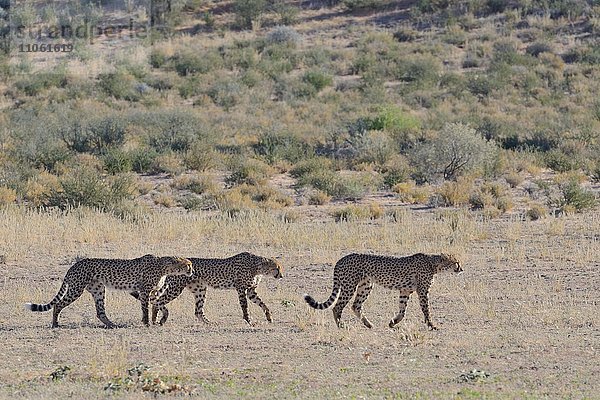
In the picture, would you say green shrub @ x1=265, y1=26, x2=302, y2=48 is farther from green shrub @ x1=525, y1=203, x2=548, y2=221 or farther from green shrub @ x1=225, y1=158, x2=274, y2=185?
green shrub @ x1=525, y1=203, x2=548, y2=221

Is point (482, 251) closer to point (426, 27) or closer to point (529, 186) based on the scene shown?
point (529, 186)

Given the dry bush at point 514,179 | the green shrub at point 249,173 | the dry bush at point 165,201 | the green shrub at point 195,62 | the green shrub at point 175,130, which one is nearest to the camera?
the dry bush at point 165,201

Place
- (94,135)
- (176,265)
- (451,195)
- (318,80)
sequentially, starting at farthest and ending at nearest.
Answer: (318,80)
(94,135)
(451,195)
(176,265)

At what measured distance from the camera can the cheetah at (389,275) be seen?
13.4m

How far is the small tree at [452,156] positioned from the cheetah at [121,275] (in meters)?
17.4

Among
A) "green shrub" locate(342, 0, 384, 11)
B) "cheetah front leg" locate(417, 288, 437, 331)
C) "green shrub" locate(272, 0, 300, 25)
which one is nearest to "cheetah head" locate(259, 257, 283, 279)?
"cheetah front leg" locate(417, 288, 437, 331)

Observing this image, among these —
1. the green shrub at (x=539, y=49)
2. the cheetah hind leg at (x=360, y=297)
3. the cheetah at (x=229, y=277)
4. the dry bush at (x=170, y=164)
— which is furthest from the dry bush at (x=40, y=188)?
the green shrub at (x=539, y=49)

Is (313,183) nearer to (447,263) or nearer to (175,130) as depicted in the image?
(175,130)

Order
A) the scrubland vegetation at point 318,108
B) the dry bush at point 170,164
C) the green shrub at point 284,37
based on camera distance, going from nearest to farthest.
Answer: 1. the scrubland vegetation at point 318,108
2. the dry bush at point 170,164
3. the green shrub at point 284,37

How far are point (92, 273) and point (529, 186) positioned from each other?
56.1 feet

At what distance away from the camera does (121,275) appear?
1344 cm

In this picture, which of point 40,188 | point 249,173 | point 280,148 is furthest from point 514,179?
point 40,188

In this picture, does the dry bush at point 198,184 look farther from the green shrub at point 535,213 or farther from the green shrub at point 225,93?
the green shrub at point 225,93

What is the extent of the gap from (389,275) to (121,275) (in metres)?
2.97
